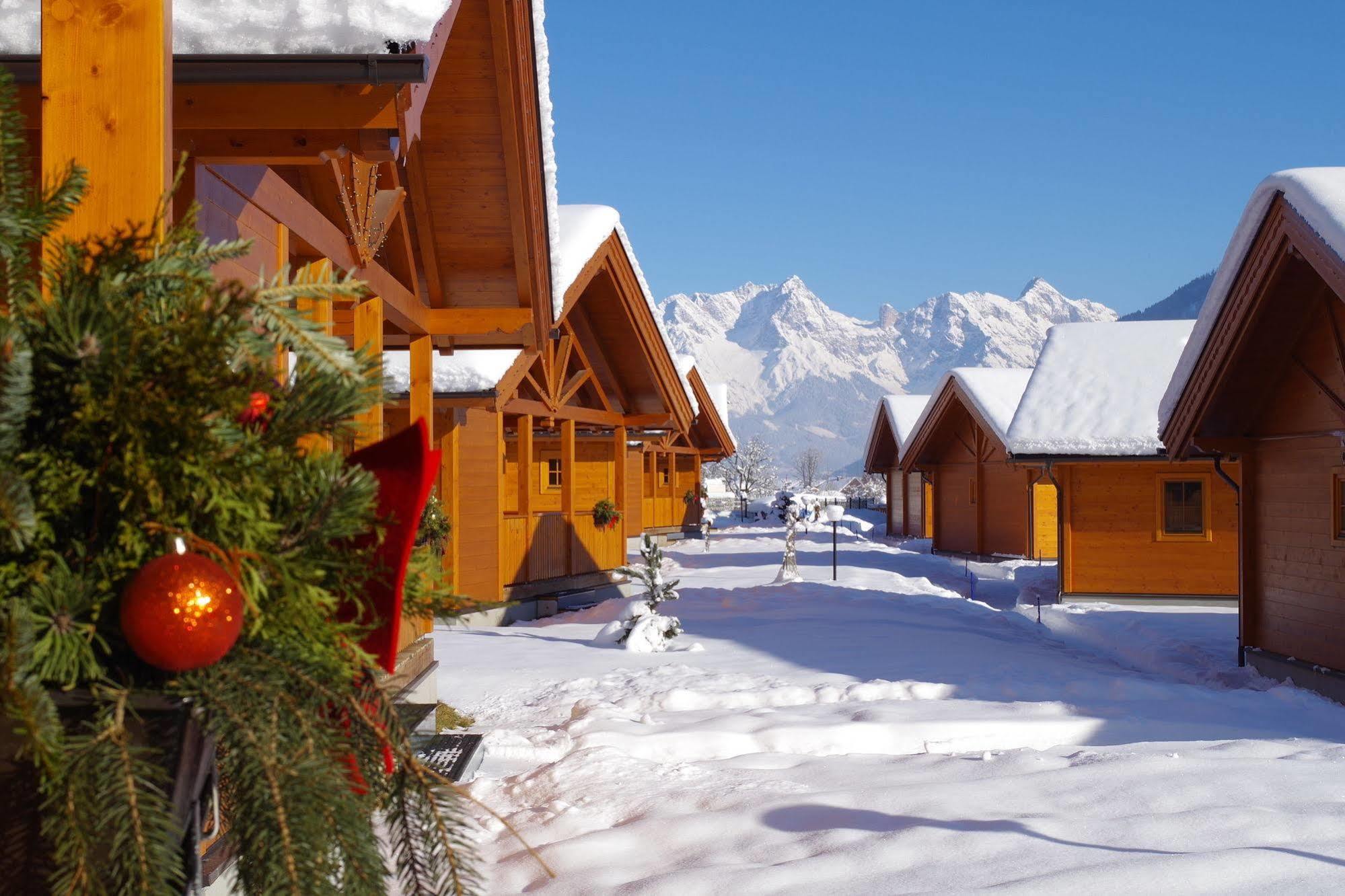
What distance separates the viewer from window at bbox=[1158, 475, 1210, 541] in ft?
59.0

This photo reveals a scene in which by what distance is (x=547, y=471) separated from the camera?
961 inches

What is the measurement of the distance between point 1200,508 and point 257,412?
19.1 m

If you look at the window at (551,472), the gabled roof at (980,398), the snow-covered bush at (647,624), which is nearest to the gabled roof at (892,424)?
the gabled roof at (980,398)

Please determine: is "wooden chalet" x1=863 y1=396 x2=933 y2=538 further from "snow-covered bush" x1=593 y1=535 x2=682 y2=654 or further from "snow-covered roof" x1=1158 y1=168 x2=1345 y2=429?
"snow-covered bush" x1=593 y1=535 x2=682 y2=654

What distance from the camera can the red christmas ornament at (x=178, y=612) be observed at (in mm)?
1341

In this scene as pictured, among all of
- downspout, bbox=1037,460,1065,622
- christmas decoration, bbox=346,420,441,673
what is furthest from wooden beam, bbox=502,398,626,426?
christmas decoration, bbox=346,420,441,673

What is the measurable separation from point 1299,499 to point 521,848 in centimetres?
953

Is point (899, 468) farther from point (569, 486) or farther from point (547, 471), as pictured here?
point (569, 486)

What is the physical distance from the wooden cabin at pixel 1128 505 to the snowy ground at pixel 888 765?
5765 millimetres

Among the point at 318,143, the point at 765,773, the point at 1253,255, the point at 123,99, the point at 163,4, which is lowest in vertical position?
the point at 765,773

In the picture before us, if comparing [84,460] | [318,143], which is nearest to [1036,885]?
[84,460]

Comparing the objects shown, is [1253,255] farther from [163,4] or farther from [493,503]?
[163,4]

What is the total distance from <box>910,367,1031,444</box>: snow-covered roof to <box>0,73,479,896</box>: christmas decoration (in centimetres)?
2288

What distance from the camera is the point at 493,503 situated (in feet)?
42.1
